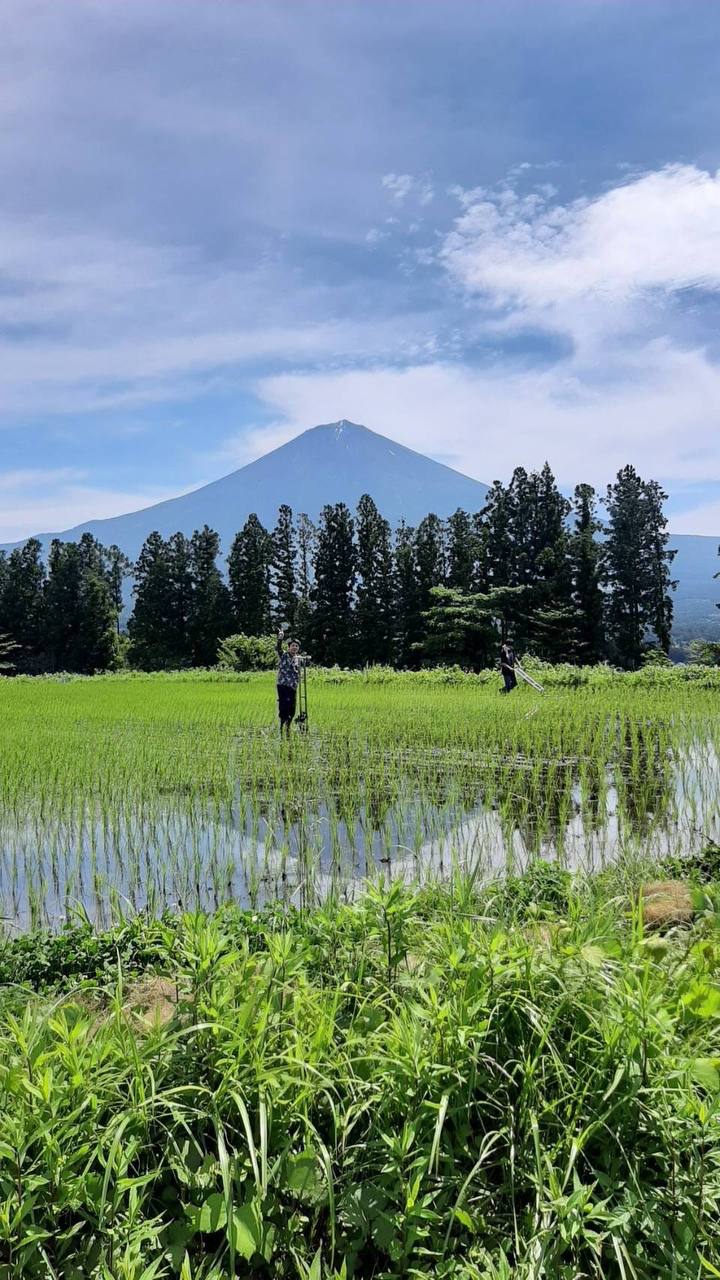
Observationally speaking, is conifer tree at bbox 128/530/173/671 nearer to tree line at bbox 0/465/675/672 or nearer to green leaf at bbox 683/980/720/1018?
tree line at bbox 0/465/675/672

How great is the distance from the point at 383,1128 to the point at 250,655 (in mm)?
32107

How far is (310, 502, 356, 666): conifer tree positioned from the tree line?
78 millimetres

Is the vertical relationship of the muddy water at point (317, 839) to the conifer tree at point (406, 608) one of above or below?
below

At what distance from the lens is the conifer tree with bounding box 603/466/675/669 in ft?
120

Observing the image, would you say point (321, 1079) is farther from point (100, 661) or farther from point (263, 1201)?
point (100, 661)

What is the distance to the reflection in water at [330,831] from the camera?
5.05 m

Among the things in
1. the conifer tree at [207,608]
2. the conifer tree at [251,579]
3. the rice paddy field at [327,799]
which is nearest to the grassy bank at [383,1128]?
the rice paddy field at [327,799]

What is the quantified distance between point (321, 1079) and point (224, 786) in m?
6.26

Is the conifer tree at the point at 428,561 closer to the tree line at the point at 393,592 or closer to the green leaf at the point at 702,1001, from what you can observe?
the tree line at the point at 393,592

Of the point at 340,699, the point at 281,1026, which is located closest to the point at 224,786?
the point at 281,1026

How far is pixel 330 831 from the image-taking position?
6516 mm

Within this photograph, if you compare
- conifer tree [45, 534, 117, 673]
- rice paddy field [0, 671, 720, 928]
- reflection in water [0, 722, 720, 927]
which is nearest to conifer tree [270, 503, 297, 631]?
conifer tree [45, 534, 117, 673]

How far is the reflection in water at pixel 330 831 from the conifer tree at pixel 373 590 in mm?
30193

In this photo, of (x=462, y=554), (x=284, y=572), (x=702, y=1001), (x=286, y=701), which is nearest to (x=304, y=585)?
(x=284, y=572)
